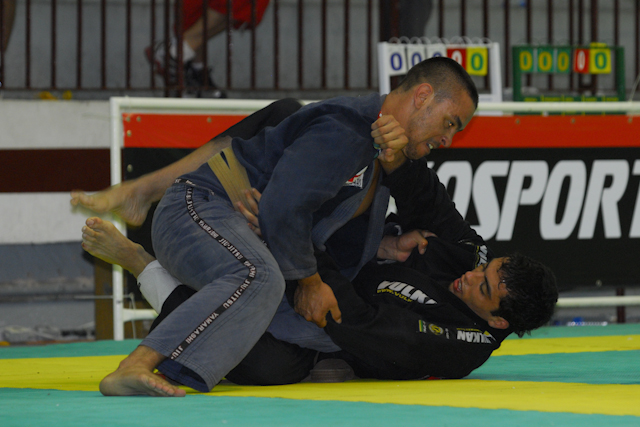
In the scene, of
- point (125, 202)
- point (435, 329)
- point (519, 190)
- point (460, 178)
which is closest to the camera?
point (435, 329)

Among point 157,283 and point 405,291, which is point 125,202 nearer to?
point 157,283

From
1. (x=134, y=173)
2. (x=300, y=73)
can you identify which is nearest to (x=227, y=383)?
(x=134, y=173)

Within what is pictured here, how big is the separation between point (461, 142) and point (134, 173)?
2014 millimetres

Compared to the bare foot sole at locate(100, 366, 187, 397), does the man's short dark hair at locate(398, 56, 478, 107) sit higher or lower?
higher

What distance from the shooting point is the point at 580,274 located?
19.7 ft

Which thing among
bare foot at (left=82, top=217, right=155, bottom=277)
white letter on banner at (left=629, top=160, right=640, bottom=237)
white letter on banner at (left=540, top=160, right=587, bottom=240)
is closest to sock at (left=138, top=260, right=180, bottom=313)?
bare foot at (left=82, top=217, right=155, bottom=277)

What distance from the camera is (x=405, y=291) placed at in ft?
11.8

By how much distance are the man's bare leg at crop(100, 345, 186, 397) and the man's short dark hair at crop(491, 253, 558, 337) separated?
1357 millimetres

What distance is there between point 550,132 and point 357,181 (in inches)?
117

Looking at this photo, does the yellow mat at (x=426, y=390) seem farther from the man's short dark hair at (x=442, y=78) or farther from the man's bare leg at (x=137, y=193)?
the man's short dark hair at (x=442, y=78)

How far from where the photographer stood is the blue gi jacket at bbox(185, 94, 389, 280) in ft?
9.76

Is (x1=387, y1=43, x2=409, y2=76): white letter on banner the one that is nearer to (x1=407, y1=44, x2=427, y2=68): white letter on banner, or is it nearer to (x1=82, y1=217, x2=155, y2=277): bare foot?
(x1=407, y1=44, x2=427, y2=68): white letter on banner

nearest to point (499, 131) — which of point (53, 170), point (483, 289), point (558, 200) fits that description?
point (558, 200)

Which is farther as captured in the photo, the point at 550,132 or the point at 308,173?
the point at 550,132
